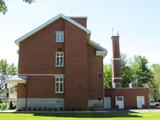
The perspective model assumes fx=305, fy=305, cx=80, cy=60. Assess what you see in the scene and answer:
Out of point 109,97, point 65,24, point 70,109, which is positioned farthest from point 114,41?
point 70,109

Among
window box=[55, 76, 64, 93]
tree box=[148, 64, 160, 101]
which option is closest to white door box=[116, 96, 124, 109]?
window box=[55, 76, 64, 93]

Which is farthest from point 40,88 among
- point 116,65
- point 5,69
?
point 5,69

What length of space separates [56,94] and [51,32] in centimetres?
805

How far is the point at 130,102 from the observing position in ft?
161

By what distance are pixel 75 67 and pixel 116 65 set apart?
18139 millimetres

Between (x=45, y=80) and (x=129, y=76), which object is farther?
(x=129, y=76)

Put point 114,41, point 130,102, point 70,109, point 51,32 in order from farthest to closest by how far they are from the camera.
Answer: point 114,41 < point 130,102 < point 51,32 < point 70,109

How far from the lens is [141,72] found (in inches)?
3098

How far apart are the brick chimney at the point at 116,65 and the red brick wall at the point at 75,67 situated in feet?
56.2

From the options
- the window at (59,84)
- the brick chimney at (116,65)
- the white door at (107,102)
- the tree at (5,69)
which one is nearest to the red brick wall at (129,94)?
the white door at (107,102)

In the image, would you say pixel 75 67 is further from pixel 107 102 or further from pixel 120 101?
pixel 120 101

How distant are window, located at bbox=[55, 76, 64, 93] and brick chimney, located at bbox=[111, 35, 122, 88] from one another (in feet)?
58.4

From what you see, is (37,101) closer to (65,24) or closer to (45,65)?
(45,65)

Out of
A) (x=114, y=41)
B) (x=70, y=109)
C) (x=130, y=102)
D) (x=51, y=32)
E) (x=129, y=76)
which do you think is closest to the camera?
(x=70, y=109)
